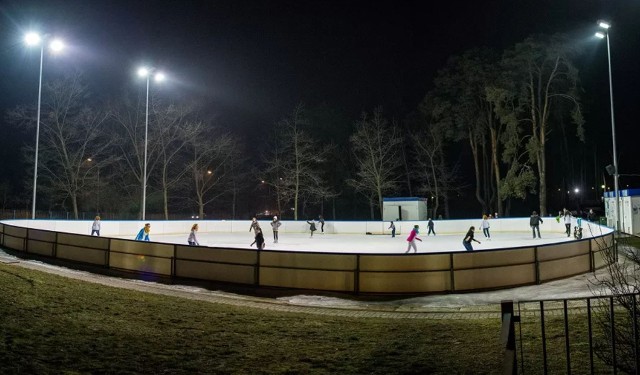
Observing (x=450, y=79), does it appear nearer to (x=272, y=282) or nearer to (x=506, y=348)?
(x=272, y=282)

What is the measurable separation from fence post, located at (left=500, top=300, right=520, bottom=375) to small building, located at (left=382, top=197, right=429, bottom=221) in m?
39.1

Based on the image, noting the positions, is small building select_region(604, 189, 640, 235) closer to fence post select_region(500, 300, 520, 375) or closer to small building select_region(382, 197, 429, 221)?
small building select_region(382, 197, 429, 221)

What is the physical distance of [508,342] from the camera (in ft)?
13.4

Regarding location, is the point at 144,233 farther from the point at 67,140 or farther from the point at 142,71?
the point at 67,140

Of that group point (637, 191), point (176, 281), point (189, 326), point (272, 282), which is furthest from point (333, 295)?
point (637, 191)

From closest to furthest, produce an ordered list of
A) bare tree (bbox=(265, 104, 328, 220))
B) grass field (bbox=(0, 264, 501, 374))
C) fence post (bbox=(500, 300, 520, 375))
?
fence post (bbox=(500, 300, 520, 375))
grass field (bbox=(0, 264, 501, 374))
bare tree (bbox=(265, 104, 328, 220))

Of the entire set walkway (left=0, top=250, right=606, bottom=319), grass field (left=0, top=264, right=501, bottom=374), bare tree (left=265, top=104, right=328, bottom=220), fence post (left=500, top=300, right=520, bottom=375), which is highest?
bare tree (left=265, top=104, right=328, bottom=220)

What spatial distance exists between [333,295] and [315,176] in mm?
42658

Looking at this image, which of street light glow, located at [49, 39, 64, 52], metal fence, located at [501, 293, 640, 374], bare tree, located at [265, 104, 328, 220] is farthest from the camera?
bare tree, located at [265, 104, 328, 220]

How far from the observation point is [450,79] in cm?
5438

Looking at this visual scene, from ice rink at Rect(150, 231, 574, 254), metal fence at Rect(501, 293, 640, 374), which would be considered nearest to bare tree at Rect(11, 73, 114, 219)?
ice rink at Rect(150, 231, 574, 254)

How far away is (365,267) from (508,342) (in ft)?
34.1

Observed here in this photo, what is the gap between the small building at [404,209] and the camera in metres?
43.4

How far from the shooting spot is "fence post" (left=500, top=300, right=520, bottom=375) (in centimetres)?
388
